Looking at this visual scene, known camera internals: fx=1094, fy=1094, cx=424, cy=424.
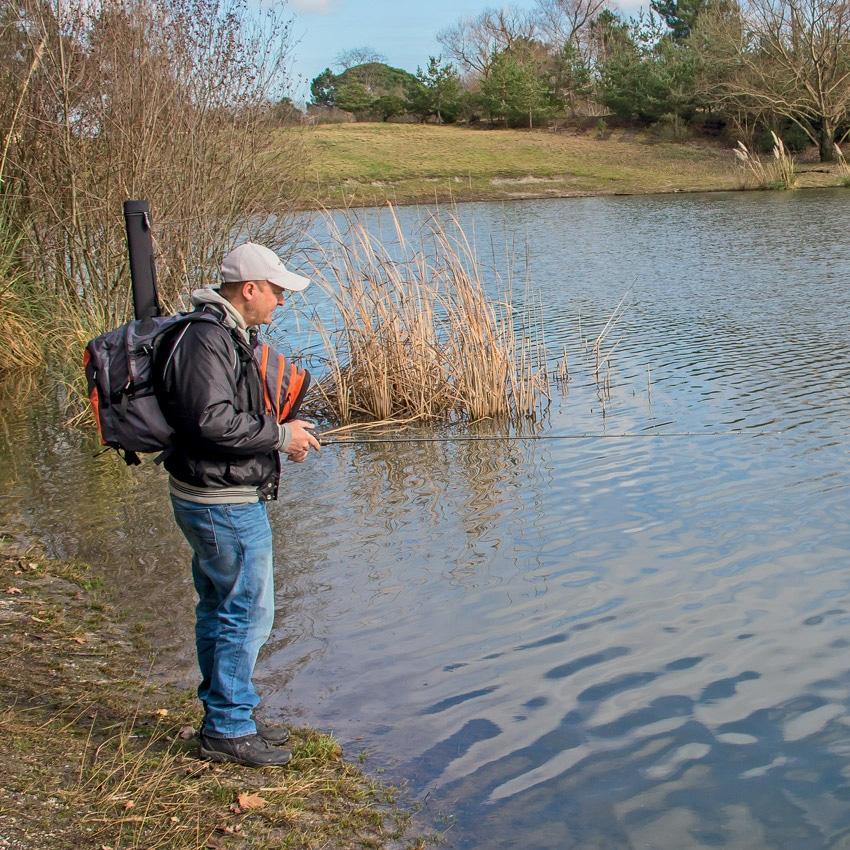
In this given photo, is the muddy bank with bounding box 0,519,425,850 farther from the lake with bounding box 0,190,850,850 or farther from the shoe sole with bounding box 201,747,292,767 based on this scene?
the lake with bounding box 0,190,850,850

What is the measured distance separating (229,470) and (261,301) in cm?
56

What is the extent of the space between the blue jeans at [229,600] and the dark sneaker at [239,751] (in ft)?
0.08

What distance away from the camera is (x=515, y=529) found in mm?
6793

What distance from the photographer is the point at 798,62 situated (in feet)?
136

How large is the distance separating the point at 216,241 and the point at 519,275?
7.37 m

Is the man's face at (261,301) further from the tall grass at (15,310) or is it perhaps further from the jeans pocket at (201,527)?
the tall grass at (15,310)

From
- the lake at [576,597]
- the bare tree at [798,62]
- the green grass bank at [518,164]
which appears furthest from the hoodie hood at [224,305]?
the bare tree at [798,62]

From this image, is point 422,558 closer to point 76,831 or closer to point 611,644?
point 611,644

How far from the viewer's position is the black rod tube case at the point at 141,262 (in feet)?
13.0

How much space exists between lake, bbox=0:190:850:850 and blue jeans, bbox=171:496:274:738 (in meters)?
0.62

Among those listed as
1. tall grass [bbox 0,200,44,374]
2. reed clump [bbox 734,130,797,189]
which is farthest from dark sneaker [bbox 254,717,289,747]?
reed clump [bbox 734,130,797,189]

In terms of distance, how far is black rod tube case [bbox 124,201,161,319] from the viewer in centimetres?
398

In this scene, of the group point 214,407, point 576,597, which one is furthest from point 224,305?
point 576,597

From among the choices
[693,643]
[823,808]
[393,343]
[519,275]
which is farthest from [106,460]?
[519,275]
